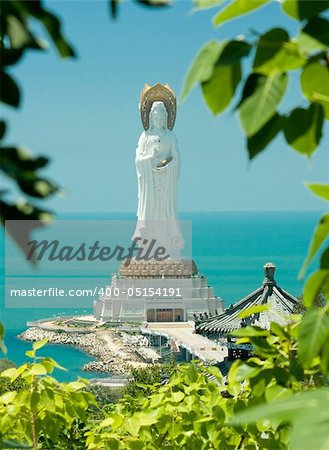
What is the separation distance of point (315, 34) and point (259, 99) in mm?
49

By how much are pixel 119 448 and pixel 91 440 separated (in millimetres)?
63

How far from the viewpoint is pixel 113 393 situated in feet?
31.1

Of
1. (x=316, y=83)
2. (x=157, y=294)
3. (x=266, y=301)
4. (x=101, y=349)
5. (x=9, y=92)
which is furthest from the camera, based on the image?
(x=157, y=294)

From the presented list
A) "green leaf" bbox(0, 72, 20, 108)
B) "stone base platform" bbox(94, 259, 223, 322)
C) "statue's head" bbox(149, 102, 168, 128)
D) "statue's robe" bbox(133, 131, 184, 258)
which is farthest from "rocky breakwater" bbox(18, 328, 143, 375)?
"green leaf" bbox(0, 72, 20, 108)

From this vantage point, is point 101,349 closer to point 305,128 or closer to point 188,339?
point 188,339

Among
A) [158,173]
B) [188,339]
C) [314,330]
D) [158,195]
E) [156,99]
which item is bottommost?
[314,330]

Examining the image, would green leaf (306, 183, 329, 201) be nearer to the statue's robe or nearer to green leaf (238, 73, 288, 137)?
green leaf (238, 73, 288, 137)

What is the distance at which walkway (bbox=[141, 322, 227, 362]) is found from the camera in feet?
38.8

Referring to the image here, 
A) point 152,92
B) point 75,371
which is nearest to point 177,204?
point 152,92

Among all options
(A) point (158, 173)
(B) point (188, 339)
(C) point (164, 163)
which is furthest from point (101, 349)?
(C) point (164, 163)

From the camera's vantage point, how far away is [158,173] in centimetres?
1744

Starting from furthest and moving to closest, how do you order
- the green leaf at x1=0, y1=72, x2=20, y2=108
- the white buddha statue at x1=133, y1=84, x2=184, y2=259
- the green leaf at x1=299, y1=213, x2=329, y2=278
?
the white buddha statue at x1=133, y1=84, x2=184, y2=259 → the green leaf at x1=299, y1=213, x2=329, y2=278 → the green leaf at x1=0, y1=72, x2=20, y2=108

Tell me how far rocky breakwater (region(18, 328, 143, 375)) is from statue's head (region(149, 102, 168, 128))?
184 inches

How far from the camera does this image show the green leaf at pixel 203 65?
44cm
